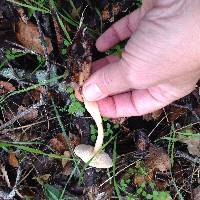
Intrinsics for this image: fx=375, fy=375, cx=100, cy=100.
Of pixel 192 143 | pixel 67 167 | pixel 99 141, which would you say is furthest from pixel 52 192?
pixel 192 143

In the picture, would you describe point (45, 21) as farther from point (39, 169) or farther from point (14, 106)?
point (39, 169)

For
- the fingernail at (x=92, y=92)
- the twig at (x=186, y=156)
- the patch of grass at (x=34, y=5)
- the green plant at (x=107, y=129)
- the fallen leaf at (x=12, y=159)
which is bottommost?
the twig at (x=186, y=156)

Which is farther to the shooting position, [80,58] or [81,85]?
[81,85]

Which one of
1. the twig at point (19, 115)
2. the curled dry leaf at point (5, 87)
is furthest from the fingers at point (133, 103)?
the curled dry leaf at point (5, 87)

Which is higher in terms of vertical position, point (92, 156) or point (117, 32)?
point (117, 32)

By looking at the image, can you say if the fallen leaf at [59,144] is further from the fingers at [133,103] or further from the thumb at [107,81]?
the thumb at [107,81]

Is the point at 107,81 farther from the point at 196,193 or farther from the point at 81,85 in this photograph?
the point at 196,193
